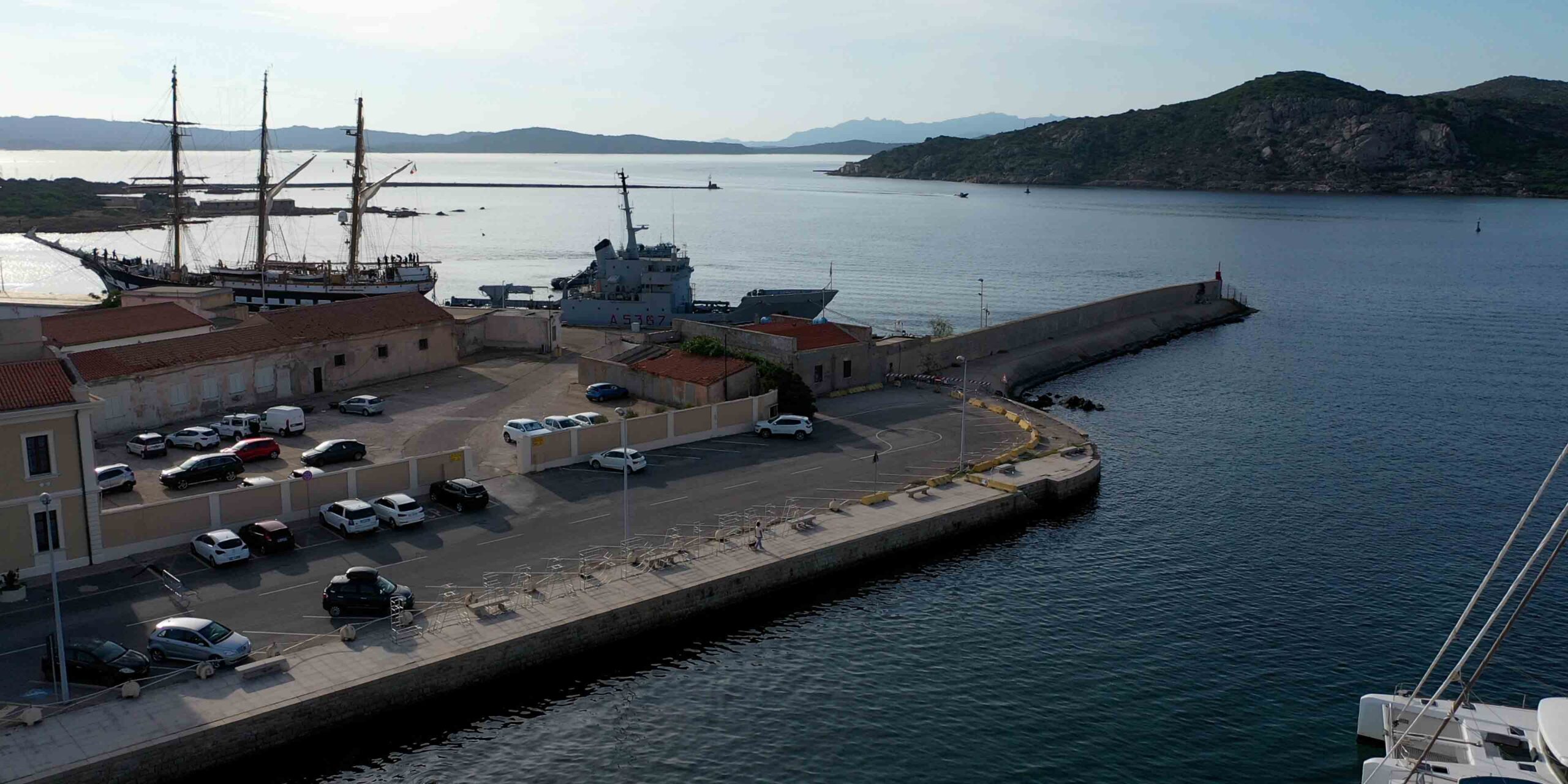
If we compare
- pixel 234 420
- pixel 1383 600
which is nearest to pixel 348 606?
pixel 234 420

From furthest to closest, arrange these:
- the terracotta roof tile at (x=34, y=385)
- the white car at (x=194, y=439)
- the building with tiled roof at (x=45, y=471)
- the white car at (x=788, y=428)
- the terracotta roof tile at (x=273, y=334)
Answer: the white car at (x=788, y=428) < the terracotta roof tile at (x=273, y=334) < the white car at (x=194, y=439) < the terracotta roof tile at (x=34, y=385) < the building with tiled roof at (x=45, y=471)

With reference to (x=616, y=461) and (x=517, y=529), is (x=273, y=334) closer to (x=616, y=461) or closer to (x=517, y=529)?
(x=616, y=461)

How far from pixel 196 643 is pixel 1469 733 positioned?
2914cm

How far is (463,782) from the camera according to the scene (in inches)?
962

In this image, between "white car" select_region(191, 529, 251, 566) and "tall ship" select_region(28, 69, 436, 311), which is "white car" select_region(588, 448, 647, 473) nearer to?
"white car" select_region(191, 529, 251, 566)

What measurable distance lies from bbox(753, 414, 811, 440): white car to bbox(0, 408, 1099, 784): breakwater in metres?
7.75

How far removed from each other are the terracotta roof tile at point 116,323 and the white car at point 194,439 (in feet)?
29.4

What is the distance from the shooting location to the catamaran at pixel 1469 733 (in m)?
23.2

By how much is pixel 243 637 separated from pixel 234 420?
72.8ft

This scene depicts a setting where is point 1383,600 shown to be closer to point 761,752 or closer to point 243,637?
point 761,752

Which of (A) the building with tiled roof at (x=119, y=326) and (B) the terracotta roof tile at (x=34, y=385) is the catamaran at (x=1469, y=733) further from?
(A) the building with tiled roof at (x=119, y=326)

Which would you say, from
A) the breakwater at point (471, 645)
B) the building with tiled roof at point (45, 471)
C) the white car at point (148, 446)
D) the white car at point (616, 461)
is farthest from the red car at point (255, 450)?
the breakwater at point (471, 645)

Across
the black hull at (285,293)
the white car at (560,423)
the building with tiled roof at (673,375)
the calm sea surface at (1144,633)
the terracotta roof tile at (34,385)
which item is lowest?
the calm sea surface at (1144,633)

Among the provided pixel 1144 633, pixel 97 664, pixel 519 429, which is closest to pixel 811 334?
pixel 519 429
